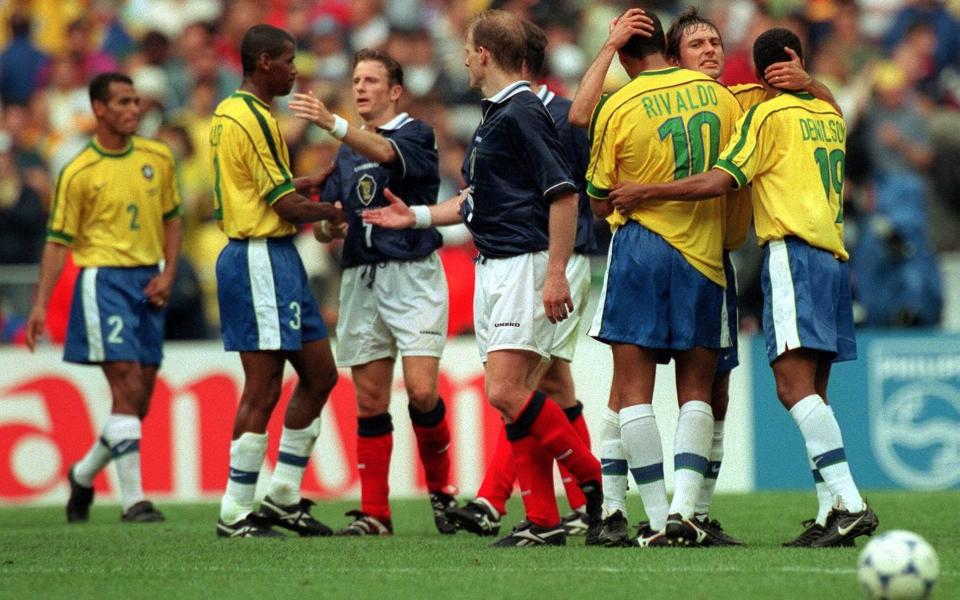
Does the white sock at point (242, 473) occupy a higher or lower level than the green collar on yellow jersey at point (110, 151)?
lower

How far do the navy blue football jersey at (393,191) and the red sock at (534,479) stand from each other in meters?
1.52

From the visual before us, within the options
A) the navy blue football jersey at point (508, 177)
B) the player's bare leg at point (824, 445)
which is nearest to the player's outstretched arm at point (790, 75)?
the navy blue football jersey at point (508, 177)

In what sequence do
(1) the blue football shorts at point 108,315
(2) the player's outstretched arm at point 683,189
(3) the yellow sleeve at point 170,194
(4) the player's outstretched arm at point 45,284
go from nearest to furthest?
1. (2) the player's outstretched arm at point 683,189
2. (1) the blue football shorts at point 108,315
3. (4) the player's outstretched arm at point 45,284
4. (3) the yellow sleeve at point 170,194

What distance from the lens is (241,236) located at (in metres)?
8.74

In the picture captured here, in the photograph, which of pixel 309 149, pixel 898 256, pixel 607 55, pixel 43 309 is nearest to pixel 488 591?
pixel 607 55

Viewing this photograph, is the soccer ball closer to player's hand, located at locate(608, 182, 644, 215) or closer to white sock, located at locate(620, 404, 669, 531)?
white sock, located at locate(620, 404, 669, 531)

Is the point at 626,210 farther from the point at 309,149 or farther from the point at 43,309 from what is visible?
the point at 309,149

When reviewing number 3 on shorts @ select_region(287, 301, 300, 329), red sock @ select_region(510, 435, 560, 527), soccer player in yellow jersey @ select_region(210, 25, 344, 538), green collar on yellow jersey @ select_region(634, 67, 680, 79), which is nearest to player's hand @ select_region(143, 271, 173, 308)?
soccer player in yellow jersey @ select_region(210, 25, 344, 538)

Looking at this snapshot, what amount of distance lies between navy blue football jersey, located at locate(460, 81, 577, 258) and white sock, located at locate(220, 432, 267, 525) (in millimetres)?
1714

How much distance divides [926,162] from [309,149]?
551 centimetres

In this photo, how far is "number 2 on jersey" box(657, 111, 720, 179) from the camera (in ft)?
24.5

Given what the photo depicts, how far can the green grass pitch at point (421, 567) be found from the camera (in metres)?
6.26

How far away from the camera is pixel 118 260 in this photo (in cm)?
1034

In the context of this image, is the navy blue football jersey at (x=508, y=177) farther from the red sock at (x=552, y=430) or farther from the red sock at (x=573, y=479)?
the red sock at (x=573, y=479)
